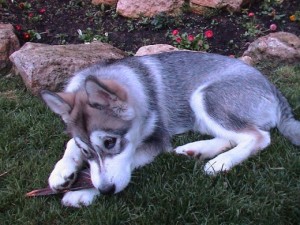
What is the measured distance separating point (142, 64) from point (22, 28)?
3489 millimetres

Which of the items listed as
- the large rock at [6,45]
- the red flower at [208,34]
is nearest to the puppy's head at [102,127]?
the large rock at [6,45]

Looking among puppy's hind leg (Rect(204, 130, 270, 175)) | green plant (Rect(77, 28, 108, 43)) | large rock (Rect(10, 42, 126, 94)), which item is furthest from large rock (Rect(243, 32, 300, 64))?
puppy's hind leg (Rect(204, 130, 270, 175))

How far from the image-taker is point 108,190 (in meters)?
3.04

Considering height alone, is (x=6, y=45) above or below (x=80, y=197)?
below

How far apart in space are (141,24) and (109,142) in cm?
435

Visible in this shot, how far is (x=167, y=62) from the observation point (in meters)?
4.42

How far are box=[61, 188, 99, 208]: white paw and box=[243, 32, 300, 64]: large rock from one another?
3.60 metres

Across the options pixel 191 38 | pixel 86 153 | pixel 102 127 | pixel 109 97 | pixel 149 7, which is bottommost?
pixel 191 38

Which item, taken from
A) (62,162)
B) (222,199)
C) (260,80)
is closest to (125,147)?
(62,162)

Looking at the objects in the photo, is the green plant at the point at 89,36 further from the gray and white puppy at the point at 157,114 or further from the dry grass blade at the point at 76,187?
the dry grass blade at the point at 76,187

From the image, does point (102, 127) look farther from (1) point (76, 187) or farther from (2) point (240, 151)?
(2) point (240, 151)

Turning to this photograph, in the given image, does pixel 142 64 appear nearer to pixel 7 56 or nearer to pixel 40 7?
pixel 7 56

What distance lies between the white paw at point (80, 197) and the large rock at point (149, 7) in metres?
4.63

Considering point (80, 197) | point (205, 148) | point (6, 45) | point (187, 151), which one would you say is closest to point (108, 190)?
point (80, 197)
